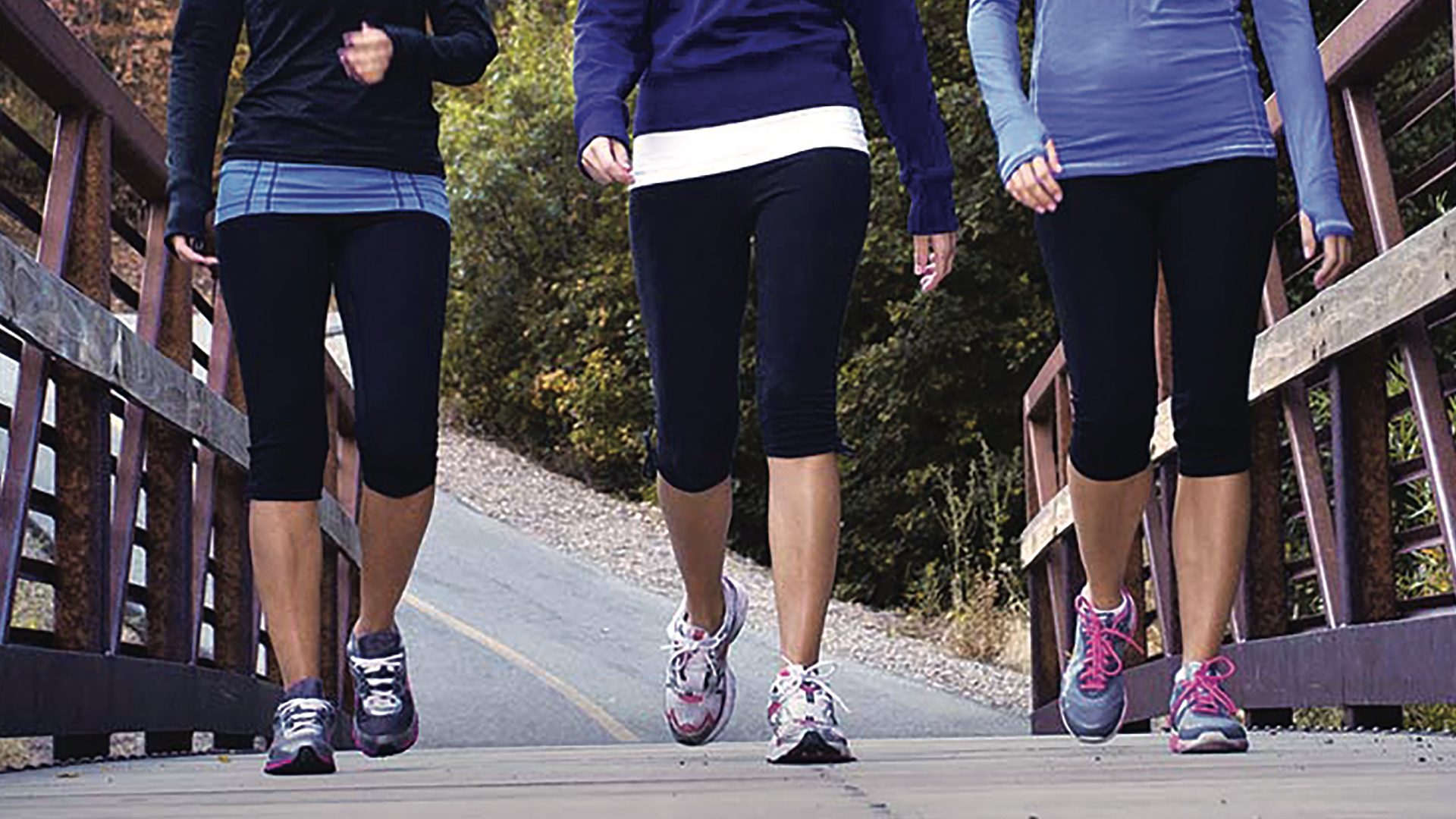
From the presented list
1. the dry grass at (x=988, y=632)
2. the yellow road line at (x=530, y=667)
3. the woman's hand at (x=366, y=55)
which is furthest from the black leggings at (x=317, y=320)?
the dry grass at (x=988, y=632)

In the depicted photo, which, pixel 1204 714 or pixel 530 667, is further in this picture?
pixel 530 667

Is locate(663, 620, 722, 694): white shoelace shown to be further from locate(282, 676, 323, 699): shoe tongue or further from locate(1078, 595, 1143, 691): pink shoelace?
locate(282, 676, 323, 699): shoe tongue

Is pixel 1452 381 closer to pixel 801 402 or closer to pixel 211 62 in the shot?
pixel 801 402

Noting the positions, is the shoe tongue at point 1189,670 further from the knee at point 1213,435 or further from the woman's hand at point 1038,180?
the woman's hand at point 1038,180

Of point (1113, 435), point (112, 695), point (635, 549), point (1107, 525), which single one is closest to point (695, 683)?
point (1107, 525)

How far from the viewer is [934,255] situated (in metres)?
4.68

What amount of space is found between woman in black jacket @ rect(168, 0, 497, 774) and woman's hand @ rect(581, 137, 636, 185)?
0.35 metres

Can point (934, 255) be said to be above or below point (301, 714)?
above

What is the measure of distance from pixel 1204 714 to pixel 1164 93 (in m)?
1.24

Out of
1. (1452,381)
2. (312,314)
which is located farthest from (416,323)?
(1452,381)

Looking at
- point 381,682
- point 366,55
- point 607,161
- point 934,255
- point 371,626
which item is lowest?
point 381,682

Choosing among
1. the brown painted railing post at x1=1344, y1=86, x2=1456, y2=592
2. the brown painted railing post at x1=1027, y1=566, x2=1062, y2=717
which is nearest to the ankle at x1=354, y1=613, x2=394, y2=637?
the brown painted railing post at x1=1344, y1=86, x2=1456, y2=592

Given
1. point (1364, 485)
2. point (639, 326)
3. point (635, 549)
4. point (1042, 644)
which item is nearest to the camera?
point (1364, 485)

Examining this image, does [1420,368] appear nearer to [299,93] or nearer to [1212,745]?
[1212,745]
